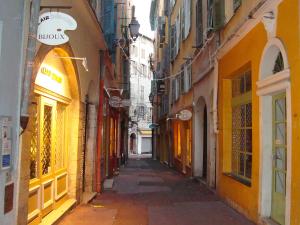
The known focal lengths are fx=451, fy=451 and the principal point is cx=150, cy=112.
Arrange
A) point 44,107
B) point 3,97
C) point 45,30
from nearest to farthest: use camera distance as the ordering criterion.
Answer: point 3,97
point 45,30
point 44,107

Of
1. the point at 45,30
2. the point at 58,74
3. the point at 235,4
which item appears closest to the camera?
the point at 45,30

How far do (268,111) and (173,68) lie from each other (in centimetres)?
1675

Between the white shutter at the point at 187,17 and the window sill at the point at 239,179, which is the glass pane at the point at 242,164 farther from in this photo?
the white shutter at the point at 187,17

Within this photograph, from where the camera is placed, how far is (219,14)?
36.8 ft

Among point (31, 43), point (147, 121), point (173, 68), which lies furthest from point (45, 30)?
point (147, 121)

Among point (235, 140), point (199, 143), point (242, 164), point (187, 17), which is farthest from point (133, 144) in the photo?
point (242, 164)

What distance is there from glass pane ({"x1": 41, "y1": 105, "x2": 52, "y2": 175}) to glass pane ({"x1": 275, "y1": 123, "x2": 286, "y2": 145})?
12.9 feet

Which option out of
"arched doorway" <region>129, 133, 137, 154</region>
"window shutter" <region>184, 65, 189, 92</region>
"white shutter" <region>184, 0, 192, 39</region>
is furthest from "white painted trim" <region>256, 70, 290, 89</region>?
"arched doorway" <region>129, 133, 137, 154</region>

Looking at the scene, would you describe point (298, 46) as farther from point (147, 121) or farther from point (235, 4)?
point (147, 121)

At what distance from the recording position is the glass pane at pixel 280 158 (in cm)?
729

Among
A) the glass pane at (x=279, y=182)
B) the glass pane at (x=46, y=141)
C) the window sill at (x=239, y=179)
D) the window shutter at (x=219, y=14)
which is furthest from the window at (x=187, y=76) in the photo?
the glass pane at (x=279, y=182)

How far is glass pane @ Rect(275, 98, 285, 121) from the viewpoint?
7.35 meters

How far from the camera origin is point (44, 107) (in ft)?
25.0

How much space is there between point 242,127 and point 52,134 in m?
4.10
